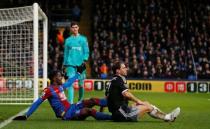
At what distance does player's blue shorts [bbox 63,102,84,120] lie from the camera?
40.0 ft

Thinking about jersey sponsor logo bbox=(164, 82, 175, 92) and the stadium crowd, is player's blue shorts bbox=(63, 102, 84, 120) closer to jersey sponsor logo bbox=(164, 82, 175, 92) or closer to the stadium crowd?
jersey sponsor logo bbox=(164, 82, 175, 92)

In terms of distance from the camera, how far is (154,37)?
32.1 meters

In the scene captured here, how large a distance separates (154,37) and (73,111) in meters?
20.2

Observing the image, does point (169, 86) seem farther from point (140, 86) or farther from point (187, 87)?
point (140, 86)

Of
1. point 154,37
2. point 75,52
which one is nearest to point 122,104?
point 75,52

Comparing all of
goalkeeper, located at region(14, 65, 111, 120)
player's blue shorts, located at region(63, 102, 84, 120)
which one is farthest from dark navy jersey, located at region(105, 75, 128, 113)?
player's blue shorts, located at region(63, 102, 84, 120)

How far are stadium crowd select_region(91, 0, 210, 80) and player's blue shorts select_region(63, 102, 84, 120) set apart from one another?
16.6 metres

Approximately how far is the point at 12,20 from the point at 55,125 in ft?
25.5

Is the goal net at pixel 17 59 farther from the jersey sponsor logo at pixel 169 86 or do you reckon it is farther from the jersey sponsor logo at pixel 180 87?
the jersey sponsor logo at pixel 180 87

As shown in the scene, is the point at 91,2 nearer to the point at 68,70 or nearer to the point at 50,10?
the point at 50,10

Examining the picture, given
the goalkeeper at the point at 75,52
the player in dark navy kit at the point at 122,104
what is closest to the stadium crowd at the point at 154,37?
the goalkeeper at the point at 75,52

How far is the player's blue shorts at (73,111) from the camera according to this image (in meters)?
12.2

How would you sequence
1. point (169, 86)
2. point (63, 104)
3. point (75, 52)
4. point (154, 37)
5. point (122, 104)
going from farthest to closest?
point (154, 37) < point (169, 86) < point (75, 52) < point (63, 104) < point (122, 104)

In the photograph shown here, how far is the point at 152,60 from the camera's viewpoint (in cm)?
3000
